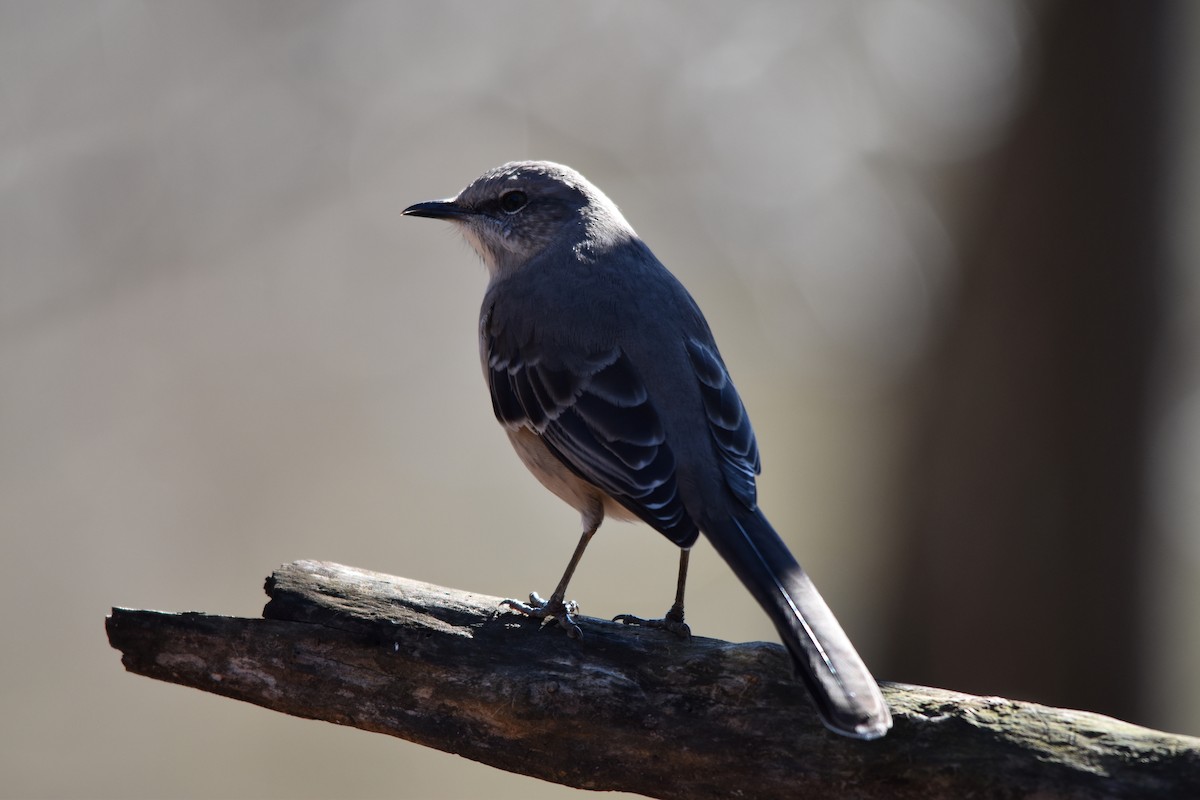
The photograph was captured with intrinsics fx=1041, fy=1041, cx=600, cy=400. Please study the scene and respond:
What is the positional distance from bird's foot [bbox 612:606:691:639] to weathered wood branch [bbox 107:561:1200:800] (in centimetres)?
19

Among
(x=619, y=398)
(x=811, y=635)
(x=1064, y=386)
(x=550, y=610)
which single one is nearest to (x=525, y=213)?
(x=619, y=398)

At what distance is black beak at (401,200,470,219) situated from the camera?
194 inches

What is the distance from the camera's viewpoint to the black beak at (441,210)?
16.2 ft

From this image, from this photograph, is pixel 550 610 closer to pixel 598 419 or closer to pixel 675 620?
pixel 675 620

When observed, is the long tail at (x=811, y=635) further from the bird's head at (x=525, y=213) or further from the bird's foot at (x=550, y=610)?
the bird's head at (x=525, y=213)

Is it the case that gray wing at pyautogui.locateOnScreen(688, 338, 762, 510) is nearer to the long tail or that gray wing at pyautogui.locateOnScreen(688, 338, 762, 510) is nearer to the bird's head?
the long tail

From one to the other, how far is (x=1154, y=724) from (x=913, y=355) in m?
3.49

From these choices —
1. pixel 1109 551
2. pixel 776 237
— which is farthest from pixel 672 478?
pixel 776 237

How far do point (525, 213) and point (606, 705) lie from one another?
244cm

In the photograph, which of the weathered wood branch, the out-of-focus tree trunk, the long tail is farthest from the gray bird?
the out-of-focus tree trunk

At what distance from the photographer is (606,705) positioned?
316 centimetres

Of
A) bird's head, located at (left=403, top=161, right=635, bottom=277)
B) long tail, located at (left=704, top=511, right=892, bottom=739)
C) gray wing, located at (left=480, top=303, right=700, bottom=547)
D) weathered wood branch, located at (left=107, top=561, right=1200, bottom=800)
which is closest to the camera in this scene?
long tail, located at (left=704, top=511, right=892, bottom=739)

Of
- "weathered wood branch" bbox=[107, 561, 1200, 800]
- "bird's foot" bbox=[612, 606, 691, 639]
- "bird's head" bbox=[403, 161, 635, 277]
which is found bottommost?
"weathered wood branch" bbox=[107, 561, 1200, 800]

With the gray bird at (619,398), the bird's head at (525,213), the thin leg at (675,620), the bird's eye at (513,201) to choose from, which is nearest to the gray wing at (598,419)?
the gray bird at (619,398)
